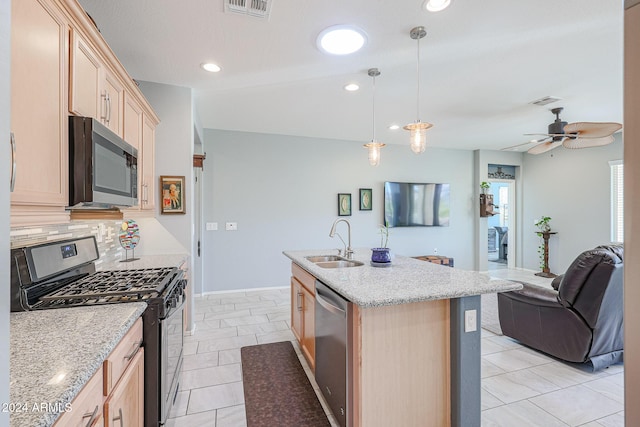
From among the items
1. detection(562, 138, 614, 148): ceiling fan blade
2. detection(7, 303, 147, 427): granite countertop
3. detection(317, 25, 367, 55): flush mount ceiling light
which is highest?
detection(317, 25, 367, 55): flush mount ceiling light

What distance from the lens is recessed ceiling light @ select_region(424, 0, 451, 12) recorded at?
1.87 metres

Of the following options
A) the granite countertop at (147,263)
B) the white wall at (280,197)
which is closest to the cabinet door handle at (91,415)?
the granite countertop at (147,263)

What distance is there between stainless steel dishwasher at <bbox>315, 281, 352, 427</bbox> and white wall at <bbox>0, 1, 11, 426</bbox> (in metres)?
1.34

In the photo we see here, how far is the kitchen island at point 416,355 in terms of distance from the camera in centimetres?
156

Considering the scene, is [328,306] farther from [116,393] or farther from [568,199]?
[568,199]

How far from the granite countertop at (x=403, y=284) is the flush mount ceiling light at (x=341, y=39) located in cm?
174

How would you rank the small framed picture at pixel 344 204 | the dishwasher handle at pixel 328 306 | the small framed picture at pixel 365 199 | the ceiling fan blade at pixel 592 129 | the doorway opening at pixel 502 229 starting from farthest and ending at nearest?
the doorway opening at pixel 502 229 → the small framed picture at pixel 365 199 → the small framed picture at pixel 344 204 → the ceiling fan blade at pixel 592 129 → the dishwasher handle at pixel 328 306

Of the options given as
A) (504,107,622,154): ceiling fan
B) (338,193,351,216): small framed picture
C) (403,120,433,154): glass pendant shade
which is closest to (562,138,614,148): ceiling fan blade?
(504,107,622,154): ceiling fan

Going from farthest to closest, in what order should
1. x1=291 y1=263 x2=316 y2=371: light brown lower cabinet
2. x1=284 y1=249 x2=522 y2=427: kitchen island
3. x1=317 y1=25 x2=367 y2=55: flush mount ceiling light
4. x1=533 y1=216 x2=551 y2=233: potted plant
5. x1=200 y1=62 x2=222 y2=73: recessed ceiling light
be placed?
1. x1=533 y1=216 x2=551 y2=233: potted plant
2. x1=200 y1=62 x2=222 y2=73: recessed ceiling light
3. x1=291 y1=263 x2=316 y2=371: light brown lower cabinet
4. x1=317 y1=25 x2=367 y2=55: flush mount ceiling light
5. x1=284 y1=249 x2=522 y2=427: kitchen island

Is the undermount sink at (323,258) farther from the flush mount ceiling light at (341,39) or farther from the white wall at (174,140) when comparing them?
the flush mount ceiling light at (341,39)

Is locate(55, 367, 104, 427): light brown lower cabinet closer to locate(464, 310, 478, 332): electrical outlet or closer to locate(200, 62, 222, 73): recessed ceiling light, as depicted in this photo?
locate(464, 310, 478, 332): electrical outlet

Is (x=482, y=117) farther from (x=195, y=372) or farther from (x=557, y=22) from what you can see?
(x=195, y=372)

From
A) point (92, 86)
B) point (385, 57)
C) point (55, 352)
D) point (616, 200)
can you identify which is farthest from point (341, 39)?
point (616, 200)

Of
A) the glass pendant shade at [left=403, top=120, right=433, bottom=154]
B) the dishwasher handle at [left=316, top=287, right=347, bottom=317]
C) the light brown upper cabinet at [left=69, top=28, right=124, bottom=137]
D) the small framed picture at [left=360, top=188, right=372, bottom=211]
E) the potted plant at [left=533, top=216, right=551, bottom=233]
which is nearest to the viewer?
the light brown upper cabinet at [left=69, top=28, right=124, bottom=137]
